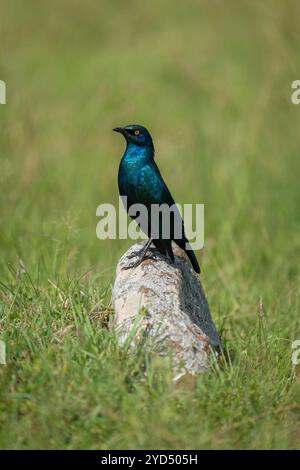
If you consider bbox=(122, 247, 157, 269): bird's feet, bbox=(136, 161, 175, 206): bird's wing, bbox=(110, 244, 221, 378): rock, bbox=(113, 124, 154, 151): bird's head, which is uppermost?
bbox=(113, 124, 154, 151): bird's head

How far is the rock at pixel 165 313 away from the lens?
424 centimetres

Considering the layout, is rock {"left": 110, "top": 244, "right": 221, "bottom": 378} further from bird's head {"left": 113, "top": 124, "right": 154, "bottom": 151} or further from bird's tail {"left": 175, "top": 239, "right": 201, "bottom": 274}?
bird's head {"left": 113, "top": 124, "right": 154, "bottom": 151}

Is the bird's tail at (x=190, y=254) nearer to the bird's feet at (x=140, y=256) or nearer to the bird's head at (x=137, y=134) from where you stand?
the bird's feet at (x=140, y=256)

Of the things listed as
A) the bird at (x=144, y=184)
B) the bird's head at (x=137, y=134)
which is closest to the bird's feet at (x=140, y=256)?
the bird at (x=144, y=184)

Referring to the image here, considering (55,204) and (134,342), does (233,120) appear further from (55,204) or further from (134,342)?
(134,342)

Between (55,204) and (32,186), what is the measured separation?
507 millimetres

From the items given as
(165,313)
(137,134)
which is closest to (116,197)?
(137,134)

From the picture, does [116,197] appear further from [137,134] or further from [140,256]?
[140,256]

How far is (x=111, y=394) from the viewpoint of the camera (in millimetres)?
3887

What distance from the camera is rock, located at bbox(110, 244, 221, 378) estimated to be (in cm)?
424

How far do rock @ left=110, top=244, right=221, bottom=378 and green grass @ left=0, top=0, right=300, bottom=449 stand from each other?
12cm

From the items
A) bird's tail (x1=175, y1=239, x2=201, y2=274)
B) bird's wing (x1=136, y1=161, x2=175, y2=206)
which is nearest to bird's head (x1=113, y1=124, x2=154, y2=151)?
bird's wing (x1=136, y1=161, x2=175, y2=206)

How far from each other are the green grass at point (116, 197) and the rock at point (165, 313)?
0.40 ft
